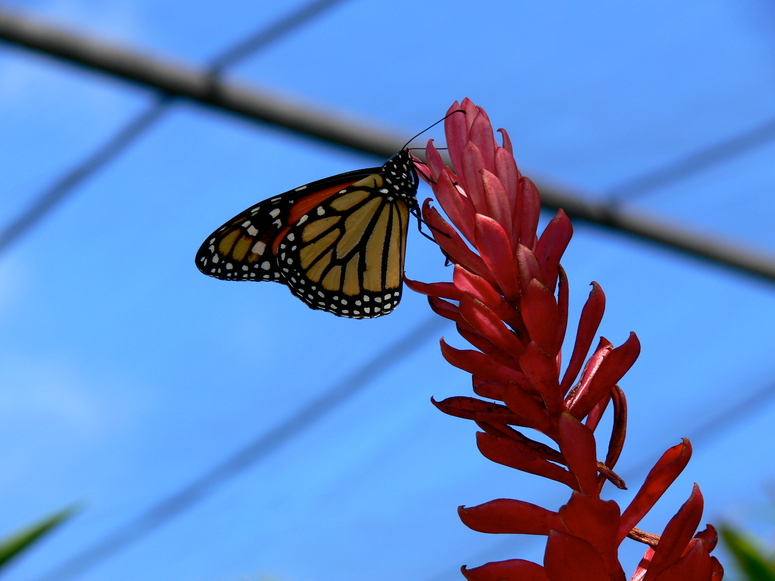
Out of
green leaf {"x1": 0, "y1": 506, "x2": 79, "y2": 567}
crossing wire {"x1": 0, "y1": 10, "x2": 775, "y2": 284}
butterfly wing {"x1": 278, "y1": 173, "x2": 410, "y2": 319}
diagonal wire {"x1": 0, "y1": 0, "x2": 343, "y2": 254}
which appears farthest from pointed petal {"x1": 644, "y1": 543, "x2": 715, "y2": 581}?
diagonal wire {"x1": 0, "y1": 0, "x2": 343, "y2": 254}

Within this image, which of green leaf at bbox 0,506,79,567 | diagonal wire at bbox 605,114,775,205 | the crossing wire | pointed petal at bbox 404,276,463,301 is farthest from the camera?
diagonal wire at bbox 605,114,775,205

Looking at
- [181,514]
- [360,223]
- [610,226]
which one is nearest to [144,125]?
[360,223]

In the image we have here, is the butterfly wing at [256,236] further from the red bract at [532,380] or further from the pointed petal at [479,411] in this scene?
the pointed petal at [479,411]

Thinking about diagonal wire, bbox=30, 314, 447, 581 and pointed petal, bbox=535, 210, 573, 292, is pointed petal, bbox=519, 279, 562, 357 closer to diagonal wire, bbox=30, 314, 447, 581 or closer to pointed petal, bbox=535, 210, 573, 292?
pointed petal, bbox=535, 210, 573, 292

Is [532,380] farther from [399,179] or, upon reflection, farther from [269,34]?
[269,34]

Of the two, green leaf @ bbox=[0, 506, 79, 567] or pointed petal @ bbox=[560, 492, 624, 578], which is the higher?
green leaf @ bbox=[0, 506, 79, 567]

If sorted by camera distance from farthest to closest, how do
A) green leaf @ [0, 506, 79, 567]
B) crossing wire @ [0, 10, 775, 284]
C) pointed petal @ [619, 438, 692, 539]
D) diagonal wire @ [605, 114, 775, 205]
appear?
diagonal wire @ [605, 114, 775, 205], crossing wire @ [0, 10, 775, 284], green leaf @ [0, 506, 79, 567], pointed petal @ [619, 438, 692, 539]

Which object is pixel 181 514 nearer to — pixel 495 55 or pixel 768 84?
pixel 495 55
